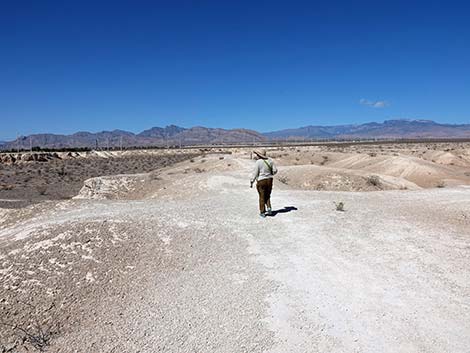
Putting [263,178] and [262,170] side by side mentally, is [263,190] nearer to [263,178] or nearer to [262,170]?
[263,178]

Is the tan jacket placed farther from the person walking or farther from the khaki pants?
the khaki pants

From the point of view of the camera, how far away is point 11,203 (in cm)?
1551

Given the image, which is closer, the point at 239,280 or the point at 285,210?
the point at 239,280

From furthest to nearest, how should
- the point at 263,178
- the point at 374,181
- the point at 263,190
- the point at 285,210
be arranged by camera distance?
the point at 374,181 < the point at 285,210 < the point at 263,178 < the point at 263,190

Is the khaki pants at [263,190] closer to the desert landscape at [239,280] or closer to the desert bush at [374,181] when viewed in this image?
the desert landscape at [239,280]

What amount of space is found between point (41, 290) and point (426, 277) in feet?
22.7

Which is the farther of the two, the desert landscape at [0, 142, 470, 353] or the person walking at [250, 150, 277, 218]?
the person walking at [250, 150, 277, 218]

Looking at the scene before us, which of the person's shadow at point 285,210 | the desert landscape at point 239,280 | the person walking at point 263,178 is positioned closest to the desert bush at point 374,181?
the desert landscape at point 239,280

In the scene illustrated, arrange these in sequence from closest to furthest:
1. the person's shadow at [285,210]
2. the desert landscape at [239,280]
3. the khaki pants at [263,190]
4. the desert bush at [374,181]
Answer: the desert landscape at [239,280], the khaki pants at [263,190], the person's shadow at [285,210], the desert bush at [374,181]

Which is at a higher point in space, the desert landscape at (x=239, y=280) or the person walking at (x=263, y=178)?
the person walking at (x=263, y=178)

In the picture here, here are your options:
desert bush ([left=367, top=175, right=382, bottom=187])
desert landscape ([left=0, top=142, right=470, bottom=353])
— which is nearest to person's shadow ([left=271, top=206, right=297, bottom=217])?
desert landscape ([left=0, top=142, right=470, bottom=353])

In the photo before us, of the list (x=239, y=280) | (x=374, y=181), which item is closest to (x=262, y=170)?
(x=239, y=280)

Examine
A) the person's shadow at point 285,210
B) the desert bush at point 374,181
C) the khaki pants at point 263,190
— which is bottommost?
the desert bush at point 374,181

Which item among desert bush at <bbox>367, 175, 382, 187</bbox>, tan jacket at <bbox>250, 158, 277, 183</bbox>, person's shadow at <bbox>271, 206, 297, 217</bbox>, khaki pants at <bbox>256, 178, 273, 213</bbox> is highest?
tan jacket at <bbox>250, 158, 277, 183</bbox>
